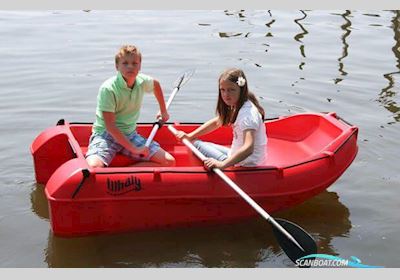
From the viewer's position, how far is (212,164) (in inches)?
193

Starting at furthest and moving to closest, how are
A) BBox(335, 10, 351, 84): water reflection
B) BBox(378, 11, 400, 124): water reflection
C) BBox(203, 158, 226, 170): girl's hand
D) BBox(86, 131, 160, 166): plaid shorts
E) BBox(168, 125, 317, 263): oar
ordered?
BBox(335, 10, 351, 84): water reflection
BBox(378, 11, 400, 124): water reflection
BBox(86, 131, 160, 166): plaid shorts
BBox(203, 158, 226, 170): girl's hand
BBox(168, 125, 317, 263): oar

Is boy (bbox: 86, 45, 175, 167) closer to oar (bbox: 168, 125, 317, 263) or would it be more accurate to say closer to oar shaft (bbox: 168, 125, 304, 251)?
oar shaft (bbox: 168, 125, 304, 251)

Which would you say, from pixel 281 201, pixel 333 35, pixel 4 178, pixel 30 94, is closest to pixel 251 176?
pixel 281 201

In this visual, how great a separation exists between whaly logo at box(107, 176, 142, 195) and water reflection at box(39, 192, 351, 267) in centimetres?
46

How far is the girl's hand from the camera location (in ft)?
16.1

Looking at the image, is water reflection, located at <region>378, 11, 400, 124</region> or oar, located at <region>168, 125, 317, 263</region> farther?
water reflection, located at <region>378, 11, 400, 124</region>

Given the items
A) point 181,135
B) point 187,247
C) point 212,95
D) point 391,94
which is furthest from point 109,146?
point 391,94

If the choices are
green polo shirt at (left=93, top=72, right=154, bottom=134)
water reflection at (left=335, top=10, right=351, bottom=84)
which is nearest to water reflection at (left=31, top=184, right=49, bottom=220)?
green polo shirt at (left=93, top=72, right=154, bottom=134)

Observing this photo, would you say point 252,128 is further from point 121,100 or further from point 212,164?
point 121,100

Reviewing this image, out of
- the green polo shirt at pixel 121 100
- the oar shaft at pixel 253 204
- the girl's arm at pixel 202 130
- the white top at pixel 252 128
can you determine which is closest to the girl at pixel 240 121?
the white top at pixel 252 128

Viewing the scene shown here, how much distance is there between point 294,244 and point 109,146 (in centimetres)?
165

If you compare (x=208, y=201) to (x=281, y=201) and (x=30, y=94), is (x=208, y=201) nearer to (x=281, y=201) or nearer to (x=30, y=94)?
(x=281, y=201)

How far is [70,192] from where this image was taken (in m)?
4.70

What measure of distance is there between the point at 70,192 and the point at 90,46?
6081mm
